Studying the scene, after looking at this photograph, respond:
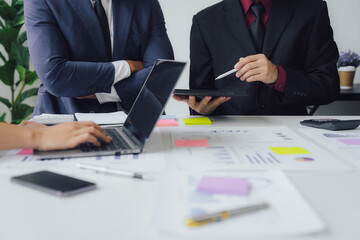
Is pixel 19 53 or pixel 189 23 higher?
pixel 189 23

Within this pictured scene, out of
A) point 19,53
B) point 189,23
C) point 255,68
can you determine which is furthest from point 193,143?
point 189,23

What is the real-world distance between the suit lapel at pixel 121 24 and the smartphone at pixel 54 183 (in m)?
1.06

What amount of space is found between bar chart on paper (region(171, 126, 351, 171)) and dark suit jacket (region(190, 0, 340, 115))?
0.57m

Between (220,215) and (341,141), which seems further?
(341,141)

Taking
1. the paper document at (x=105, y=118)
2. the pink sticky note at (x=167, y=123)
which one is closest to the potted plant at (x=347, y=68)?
the pink sticky note at (x=167, y=123)

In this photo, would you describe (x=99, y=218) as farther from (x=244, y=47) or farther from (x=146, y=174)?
(x=244, y=47)

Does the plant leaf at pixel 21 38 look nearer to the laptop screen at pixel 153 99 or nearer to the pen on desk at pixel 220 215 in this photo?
the laptop screen at pixel 153 99

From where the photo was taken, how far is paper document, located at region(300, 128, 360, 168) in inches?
32.4

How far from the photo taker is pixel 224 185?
579 mm

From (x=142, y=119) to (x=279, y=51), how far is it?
3.21 feet

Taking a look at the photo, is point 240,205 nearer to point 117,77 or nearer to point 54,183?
point 54,183

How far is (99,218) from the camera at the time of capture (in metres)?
0.50

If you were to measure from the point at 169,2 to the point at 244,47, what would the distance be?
153 centimetres

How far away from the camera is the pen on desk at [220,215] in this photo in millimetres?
453
